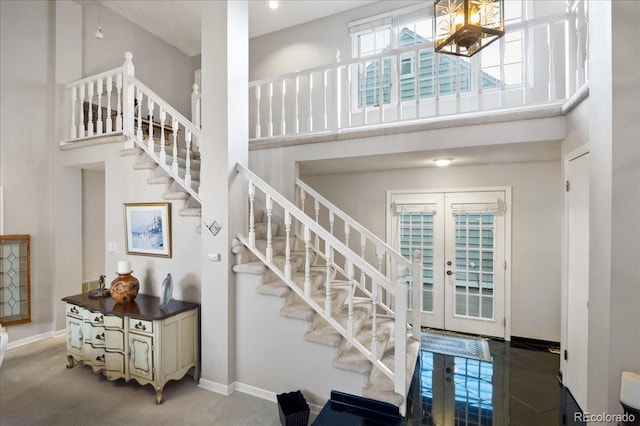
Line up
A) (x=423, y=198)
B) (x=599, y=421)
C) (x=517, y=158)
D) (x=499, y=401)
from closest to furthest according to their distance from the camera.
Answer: (x=599, y=421) < (x=499, y=401) < (x=517, y=158) < (x=423, y=198)

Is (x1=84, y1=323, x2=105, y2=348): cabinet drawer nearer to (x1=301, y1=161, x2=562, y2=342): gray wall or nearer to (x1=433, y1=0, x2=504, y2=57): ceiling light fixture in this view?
(x1=433, y1=0, x2=504, y2=57): ceiling light fixture

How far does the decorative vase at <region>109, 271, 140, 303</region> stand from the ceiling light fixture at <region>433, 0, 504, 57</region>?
3501mm

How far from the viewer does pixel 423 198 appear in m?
4.62

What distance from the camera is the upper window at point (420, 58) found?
171 inches

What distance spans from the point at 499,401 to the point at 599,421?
121 cm

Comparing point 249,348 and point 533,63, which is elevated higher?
point 533,63

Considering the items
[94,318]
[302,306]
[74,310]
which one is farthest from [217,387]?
[74,310]

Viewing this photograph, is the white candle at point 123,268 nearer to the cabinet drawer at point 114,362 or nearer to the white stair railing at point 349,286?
the cabinet drawer at point 114,362

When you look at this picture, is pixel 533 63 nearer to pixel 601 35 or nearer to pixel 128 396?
pixel 601 35

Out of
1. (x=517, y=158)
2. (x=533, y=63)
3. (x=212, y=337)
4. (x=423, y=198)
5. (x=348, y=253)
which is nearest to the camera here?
(x=348, y=253)

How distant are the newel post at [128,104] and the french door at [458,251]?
3623 millimetres

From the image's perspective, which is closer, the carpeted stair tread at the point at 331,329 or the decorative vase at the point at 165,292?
the carpeted stair tread at the point at 331,329

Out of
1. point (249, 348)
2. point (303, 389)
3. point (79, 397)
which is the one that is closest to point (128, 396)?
point (79, 397)

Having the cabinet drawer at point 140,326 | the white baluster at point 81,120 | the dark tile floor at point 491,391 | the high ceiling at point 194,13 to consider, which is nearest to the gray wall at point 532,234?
the dark tile floor at point 491,391
